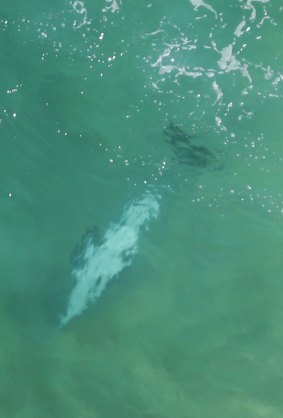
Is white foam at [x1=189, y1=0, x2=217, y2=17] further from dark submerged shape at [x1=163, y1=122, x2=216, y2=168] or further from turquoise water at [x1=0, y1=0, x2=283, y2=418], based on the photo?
dark submerged shape at [x1=163, y1=122, x2=216, y2=168]

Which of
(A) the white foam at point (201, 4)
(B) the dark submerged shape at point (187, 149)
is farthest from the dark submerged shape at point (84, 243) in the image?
(A) the white foam at point (201, 4)

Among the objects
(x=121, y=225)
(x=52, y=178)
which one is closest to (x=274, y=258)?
(x=121, y=225)

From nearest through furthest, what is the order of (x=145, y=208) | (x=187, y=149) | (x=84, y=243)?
(x=187, y=149) → (x=145, y=208) → (x=84, y=243)

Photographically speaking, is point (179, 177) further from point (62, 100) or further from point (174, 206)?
point (62, 100)

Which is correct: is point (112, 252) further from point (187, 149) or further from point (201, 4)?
point (201, 4)

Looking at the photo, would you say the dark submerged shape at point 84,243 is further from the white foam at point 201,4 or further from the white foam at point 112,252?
the white foam at point 201,4

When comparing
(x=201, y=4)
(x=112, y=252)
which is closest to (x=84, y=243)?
(x=112, y=252)

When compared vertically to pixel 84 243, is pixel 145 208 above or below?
above

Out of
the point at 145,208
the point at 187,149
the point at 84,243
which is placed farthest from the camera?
the point at 84,243
